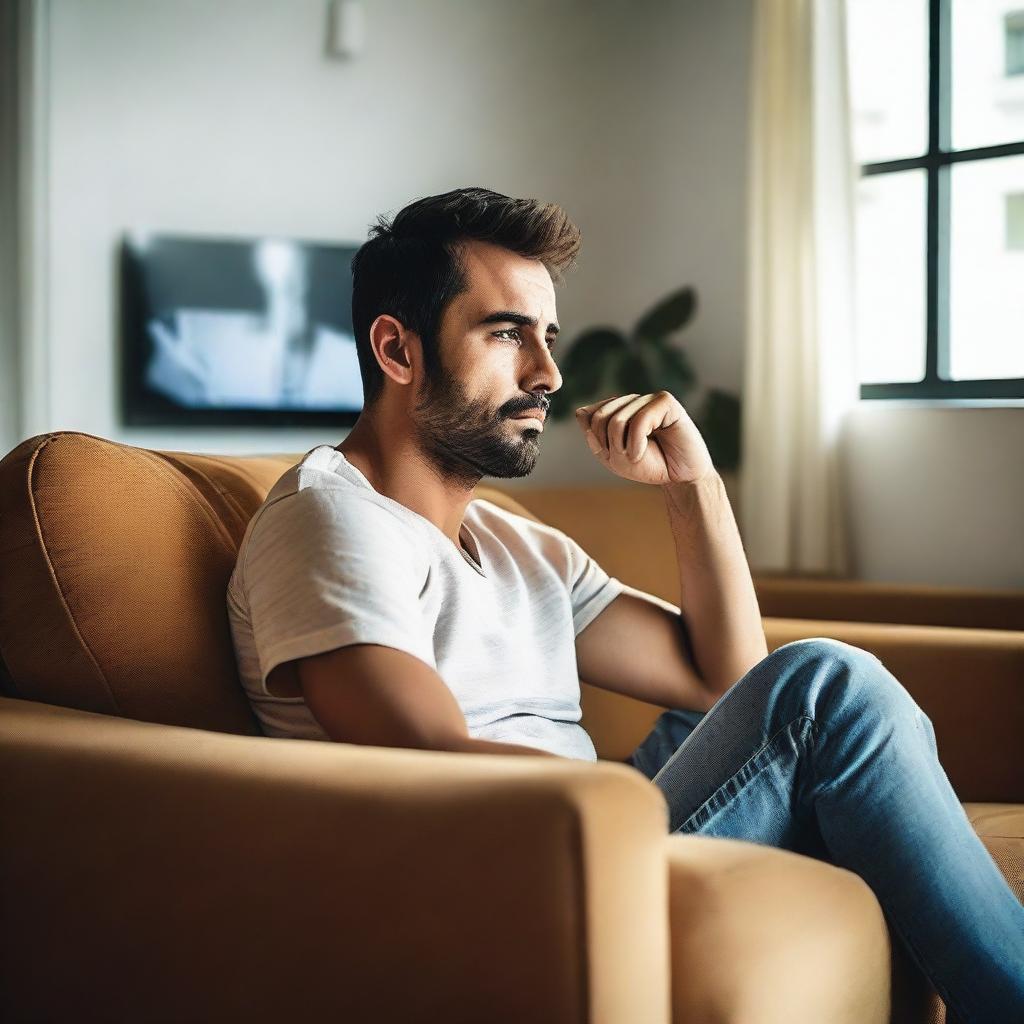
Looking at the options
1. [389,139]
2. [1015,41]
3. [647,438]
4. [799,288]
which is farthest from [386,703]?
[389,139]

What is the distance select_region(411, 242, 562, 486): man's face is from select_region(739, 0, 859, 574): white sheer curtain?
237 centimetres

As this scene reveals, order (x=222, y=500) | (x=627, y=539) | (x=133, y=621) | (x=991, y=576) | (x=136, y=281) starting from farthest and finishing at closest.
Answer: (x=136, y=281) < (x=991, y=576) < (x=627, y=539) < (x=222, y=500) < (x=133, y=621)

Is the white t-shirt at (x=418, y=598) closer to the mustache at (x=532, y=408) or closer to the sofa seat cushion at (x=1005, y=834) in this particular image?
the mustache at (x=532, y=408)

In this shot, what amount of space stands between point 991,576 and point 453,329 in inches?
94.7

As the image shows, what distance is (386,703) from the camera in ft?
3.80

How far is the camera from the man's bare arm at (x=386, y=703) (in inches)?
45.3

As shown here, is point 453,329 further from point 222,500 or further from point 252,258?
point 252,258

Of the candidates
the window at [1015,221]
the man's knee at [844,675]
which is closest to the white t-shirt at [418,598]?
the man's knee at [844,675]

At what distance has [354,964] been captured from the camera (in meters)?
0.95

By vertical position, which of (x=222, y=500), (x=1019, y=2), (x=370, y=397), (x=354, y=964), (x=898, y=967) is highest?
(x=1019, y=2)

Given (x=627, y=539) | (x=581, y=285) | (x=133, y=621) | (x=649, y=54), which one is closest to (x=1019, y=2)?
(x=649, y=54)

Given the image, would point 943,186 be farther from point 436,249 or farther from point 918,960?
point 918,960

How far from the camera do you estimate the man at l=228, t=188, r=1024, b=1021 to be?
120 centimetres

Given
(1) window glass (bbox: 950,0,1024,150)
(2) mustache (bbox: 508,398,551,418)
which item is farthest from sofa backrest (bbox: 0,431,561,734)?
(1) window glass (bbox: 950,0,1024,150)
